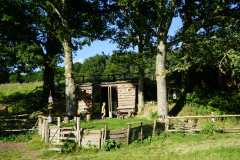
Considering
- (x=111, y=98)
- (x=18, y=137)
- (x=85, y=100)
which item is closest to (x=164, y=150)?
(x=111, y=98)

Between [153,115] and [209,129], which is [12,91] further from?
[209,129]

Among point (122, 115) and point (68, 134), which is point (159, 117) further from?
point (68, 134)

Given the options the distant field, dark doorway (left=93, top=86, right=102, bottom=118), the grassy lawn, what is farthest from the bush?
the distant field

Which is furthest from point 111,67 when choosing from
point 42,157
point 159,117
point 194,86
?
point 42,157

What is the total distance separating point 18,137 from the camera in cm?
1314

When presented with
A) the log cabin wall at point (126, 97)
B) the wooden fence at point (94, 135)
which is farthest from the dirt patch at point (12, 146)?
the log cabin wall at point (126, 97)

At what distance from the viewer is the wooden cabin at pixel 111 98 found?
18.0m

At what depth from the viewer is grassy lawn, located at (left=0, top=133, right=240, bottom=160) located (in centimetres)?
863

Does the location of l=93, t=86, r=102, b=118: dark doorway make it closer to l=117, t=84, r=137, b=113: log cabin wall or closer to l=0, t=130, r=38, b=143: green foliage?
l=117, t=84, r=137, b=113: log cabin wall

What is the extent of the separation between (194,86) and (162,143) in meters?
10.8

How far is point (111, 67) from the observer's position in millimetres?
70875

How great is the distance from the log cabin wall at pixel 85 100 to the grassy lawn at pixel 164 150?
635 cm

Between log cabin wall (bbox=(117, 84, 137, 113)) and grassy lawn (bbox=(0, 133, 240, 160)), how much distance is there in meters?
6.01

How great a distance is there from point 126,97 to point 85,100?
11.9ft
